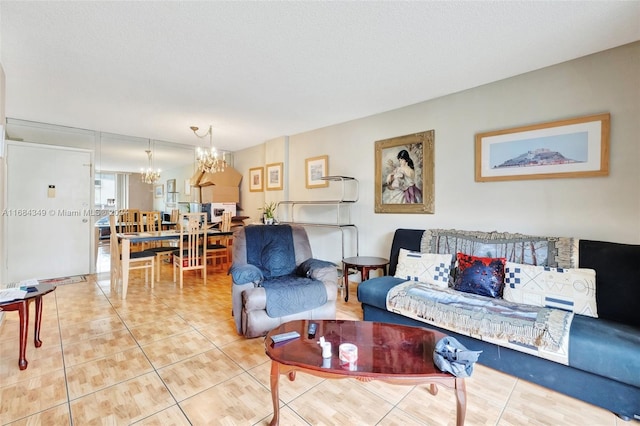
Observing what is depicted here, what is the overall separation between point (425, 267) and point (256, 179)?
413 centimetres

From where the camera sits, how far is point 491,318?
6.45 ft

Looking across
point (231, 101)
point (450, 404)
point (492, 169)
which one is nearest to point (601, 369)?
point (450, 404)

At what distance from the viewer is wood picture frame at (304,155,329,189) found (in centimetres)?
451

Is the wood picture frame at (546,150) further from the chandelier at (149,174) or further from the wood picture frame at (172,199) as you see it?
the wood picture frame at (172,199)

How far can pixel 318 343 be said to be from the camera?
5.35ft

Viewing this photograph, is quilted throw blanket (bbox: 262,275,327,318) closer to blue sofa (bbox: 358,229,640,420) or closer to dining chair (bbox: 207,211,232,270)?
blue sofa (bbox: 358,229,640,420)

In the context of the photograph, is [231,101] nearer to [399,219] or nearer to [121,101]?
[121,101]

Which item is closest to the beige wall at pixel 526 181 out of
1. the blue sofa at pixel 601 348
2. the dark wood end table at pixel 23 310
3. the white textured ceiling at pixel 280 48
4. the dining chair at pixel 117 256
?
the white textured ceiling at pixel 280 48

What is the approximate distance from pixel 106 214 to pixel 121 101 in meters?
2.38

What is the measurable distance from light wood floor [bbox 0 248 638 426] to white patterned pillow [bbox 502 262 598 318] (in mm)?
614

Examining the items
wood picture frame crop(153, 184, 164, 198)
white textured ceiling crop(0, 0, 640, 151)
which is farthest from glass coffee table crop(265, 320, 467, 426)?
wood picture frame crop(153, 184, 164, 198)

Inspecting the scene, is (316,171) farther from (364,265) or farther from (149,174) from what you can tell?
(149,174)

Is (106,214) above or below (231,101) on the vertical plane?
below

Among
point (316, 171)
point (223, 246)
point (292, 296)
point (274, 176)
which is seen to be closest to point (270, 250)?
point (292, 296)
